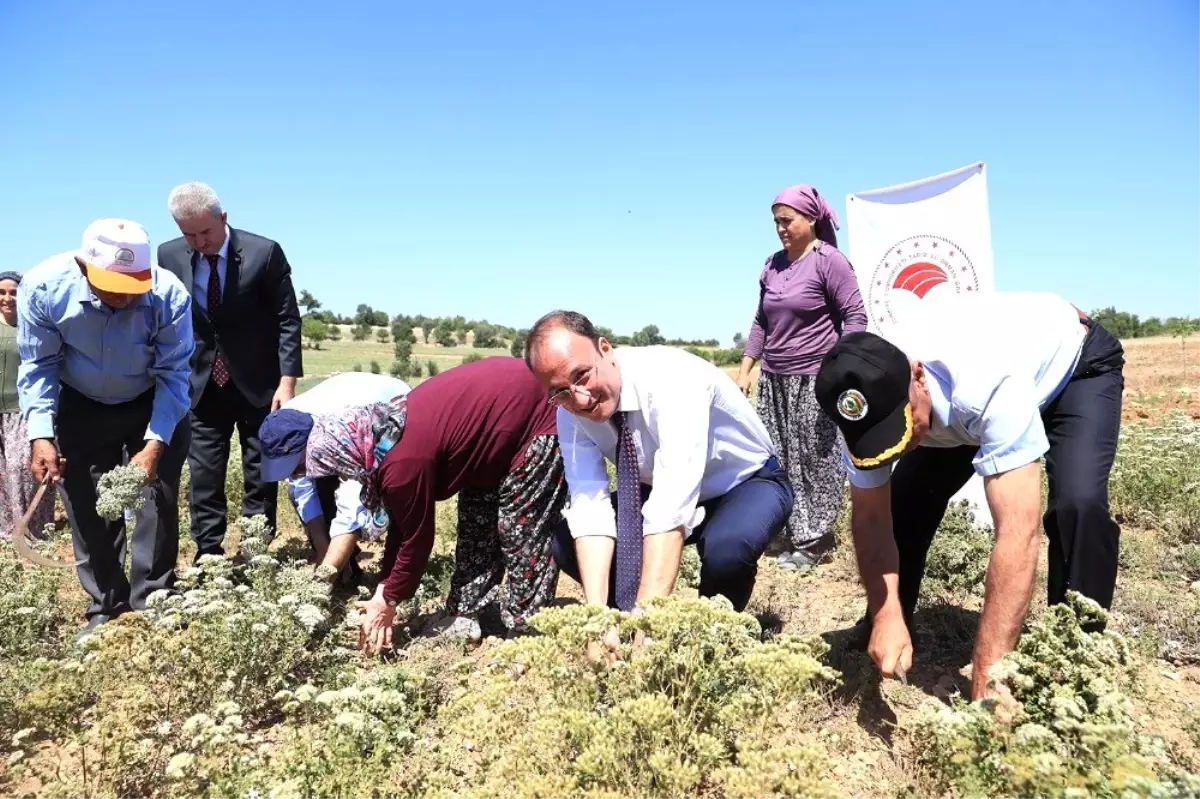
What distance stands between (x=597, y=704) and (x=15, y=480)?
600cm

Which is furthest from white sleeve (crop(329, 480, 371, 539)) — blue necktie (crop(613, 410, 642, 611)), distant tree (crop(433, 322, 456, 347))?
distant tree (crop(433, 322, 456, 347))

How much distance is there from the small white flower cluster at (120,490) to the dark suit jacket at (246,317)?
4.13 ft

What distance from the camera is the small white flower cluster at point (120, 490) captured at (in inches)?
137

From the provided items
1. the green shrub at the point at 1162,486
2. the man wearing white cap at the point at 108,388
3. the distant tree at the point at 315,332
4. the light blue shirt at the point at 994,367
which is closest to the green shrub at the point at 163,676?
the man wearing white cap at the point at 108,388

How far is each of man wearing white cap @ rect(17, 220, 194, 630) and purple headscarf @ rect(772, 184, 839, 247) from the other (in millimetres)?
3395

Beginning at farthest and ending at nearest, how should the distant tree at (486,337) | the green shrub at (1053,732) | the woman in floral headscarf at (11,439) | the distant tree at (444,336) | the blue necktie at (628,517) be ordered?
the distant tree at (486,337)
the distant tree at (444,336)
the woman in floral headscarf at (11,439)
the blue necktie at (628,517)
the green shrub at (1053,732)

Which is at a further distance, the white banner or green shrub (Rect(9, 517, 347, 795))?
the white banner

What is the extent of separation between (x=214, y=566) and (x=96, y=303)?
1326mm

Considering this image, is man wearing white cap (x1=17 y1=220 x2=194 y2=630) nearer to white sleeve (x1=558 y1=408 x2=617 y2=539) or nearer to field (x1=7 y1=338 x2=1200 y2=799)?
field (x1=7 y1=338 x2=1200 y2=799)

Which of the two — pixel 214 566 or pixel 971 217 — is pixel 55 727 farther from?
pixel 971 217

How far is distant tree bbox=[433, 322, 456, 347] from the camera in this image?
166 feet

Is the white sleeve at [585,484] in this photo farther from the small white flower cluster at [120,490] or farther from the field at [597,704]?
the small white flower cluster at [120,490]

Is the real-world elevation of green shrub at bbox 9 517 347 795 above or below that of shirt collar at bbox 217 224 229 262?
below

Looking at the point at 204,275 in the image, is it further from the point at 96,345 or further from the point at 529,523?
the point at 529,523
